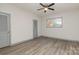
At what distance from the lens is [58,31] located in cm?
812

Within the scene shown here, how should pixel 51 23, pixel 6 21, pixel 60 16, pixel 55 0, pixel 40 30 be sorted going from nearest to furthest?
1. pixel 55 0
2. pixel 6 21
3. pixel 60 16
4. pixel 51 23
5. pixel 40 30

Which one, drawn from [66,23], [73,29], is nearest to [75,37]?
[73,29]

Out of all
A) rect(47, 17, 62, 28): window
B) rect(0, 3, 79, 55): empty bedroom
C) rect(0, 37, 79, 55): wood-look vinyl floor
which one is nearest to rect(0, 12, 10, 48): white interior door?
rect(0, 3, 79, 55): empty bedroom

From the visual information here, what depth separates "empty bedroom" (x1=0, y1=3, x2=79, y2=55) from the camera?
4.52 meters

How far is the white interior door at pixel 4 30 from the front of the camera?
4.67m

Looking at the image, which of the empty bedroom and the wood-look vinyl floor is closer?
the wood-look vinyl floor

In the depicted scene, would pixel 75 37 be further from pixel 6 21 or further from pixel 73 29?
pixel 6 21

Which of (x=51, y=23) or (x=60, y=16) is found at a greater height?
(x=60, y=16)

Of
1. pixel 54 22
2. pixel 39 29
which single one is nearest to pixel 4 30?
pixel 54 22

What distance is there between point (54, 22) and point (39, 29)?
5.99 ft

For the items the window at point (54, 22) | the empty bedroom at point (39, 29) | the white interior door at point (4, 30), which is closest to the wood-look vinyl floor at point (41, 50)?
the empty bedroom at point (39, 29)

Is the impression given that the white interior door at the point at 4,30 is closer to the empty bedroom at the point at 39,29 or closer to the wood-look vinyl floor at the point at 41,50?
the empty bedroom at the point at 39,29

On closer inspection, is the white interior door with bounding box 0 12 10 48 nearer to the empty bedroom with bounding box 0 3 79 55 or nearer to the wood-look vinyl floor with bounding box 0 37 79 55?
the empty bedroom with bounding box 0 3 79 55

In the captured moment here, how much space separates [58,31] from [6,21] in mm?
4653
